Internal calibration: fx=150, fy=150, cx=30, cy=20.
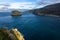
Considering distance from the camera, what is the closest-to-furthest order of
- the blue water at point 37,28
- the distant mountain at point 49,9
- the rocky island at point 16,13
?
the blue water at point 37,28 → the rocky island at point 16,13 → the distant mountain at point 49,9

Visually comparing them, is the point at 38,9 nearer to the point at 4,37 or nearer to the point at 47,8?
the point at 47,8

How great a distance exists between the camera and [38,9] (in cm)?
5941

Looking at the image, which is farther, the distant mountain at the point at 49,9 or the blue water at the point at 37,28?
the distant mountain at the point at 49,9

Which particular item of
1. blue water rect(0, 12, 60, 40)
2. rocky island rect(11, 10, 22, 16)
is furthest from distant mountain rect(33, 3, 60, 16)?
blue water rect(0, 12, 60, 40)

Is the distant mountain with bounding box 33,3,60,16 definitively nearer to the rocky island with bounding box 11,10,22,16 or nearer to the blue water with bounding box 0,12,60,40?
the rocky island with bounding box 11,10,22,16

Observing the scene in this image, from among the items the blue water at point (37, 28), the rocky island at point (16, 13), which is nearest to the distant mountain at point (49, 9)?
the rocky island at point (16, 13)

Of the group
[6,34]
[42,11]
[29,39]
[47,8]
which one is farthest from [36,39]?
[47,8]

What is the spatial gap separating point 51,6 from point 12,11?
723 inches

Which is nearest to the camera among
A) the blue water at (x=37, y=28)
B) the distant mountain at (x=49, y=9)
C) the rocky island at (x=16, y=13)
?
the blue water at (x=37, y=28)

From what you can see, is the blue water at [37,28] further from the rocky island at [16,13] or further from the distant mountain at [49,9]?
the distant mountain at [49,9]

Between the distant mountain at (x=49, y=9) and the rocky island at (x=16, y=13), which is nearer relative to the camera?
the rocky island at (x=16, y=13)

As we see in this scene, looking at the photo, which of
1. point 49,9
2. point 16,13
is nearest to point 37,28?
point 16,13

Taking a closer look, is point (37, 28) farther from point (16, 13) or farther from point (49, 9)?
point (49, 9)

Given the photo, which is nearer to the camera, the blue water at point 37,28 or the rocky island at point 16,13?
the blue water at point 37,28
